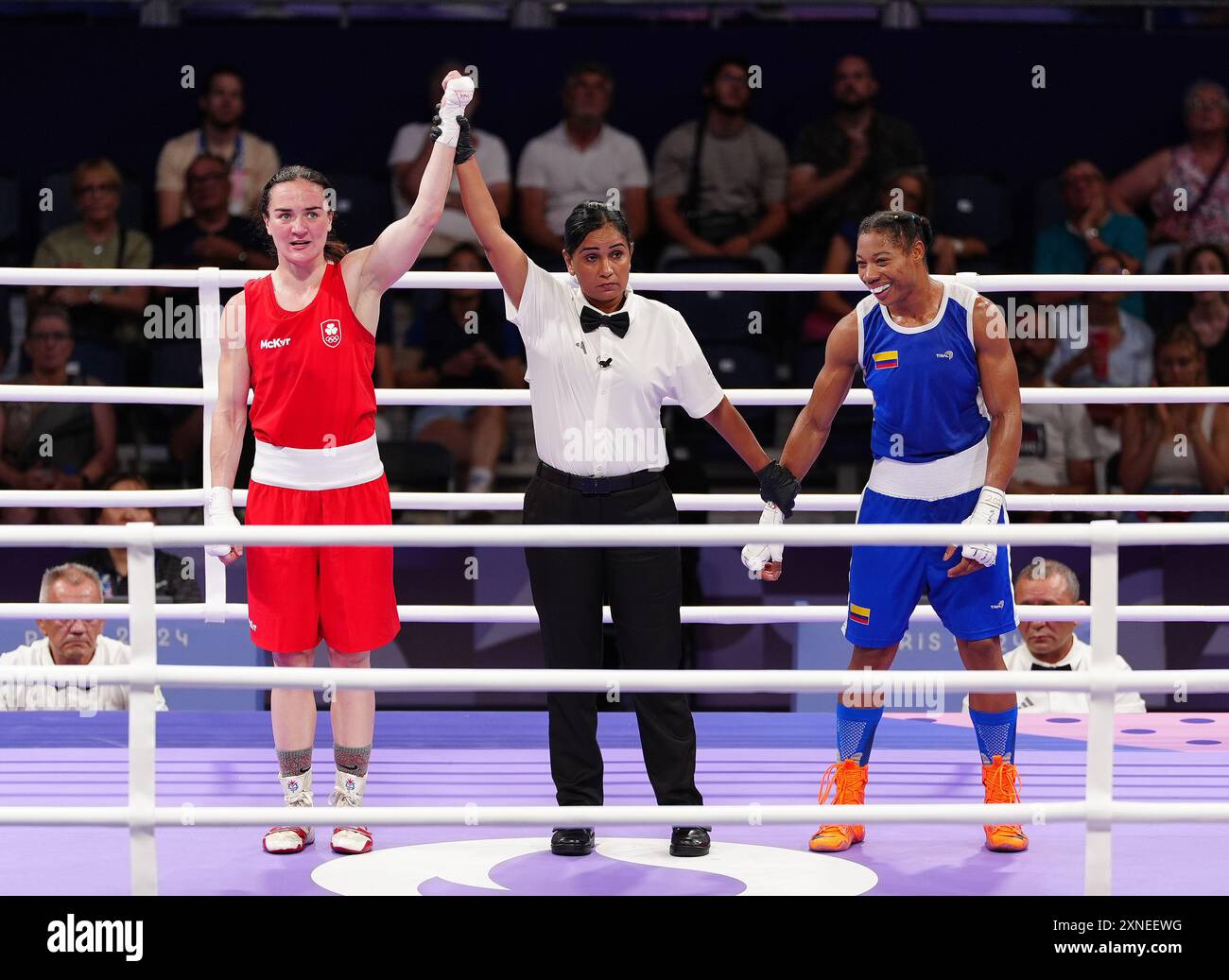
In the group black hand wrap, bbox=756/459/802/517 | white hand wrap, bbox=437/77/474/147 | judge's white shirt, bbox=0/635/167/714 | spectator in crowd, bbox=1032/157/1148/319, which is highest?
spectator in crowd, bbox=1032/157/1148/319

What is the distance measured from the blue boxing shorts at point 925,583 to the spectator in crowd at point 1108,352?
3144mm

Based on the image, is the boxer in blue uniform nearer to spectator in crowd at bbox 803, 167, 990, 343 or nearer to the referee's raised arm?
the referee's raised arm

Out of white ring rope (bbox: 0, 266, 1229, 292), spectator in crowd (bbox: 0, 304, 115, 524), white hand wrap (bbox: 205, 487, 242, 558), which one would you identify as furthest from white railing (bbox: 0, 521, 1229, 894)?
spectator in crowd (bbox: 0, 304, 115, 524)

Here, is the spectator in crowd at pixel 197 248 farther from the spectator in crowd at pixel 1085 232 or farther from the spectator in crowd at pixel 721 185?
the spectator in crowd at pixel 1085 232

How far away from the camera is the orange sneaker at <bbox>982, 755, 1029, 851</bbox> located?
3.34m

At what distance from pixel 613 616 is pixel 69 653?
191cm

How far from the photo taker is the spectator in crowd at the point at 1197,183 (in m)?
6.79

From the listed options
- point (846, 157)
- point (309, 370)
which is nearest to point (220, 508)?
point (309, 370)

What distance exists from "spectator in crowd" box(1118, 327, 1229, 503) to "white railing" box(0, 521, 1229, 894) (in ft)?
11.3

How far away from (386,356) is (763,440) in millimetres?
1491

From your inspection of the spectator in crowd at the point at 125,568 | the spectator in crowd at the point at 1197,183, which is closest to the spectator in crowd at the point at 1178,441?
the spectator in crowd at the point at 1197,183

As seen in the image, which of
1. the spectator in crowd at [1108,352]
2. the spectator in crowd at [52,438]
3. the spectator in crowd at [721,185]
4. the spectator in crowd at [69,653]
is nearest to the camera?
the spectator in crowd at [69,653]
